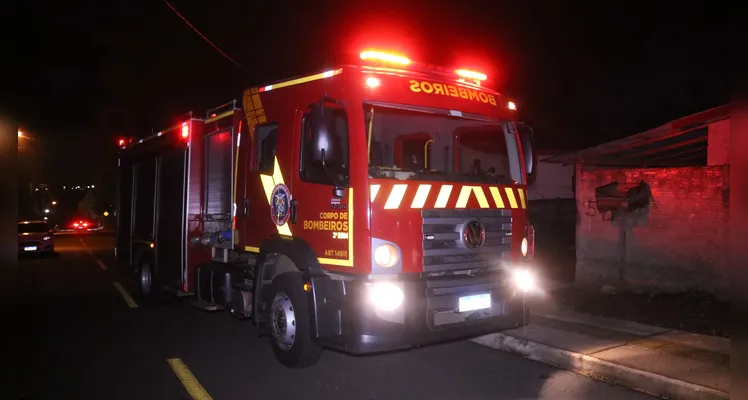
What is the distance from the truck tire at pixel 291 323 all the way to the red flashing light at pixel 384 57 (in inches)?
89.1

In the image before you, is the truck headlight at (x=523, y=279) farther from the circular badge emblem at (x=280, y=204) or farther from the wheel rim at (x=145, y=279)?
the wheel rim at (x=145, y=279)

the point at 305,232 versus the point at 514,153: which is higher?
the point at 514,153

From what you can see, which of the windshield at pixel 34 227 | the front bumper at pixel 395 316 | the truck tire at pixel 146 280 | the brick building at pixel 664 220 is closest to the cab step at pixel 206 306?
the truck tire at pixel 146 280

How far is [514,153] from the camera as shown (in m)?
6.12

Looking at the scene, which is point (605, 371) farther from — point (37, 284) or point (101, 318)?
point (37, 284)

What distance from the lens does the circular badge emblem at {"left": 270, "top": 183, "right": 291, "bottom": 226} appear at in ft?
18.5

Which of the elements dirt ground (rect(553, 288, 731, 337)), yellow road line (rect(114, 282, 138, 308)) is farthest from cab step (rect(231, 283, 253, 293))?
dirt ground (rect(553, 288, 731, 337))

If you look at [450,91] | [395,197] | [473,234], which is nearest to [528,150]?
[450,91]

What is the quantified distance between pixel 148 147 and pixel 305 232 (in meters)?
5.62

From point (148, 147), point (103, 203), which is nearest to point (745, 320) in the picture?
point (148, 147)

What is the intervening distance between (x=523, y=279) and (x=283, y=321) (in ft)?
8.56

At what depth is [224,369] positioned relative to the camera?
581cm

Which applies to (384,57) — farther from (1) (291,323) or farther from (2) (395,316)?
(1) (291,323)

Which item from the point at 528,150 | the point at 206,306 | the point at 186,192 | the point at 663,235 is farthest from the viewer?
the point at 663,235
